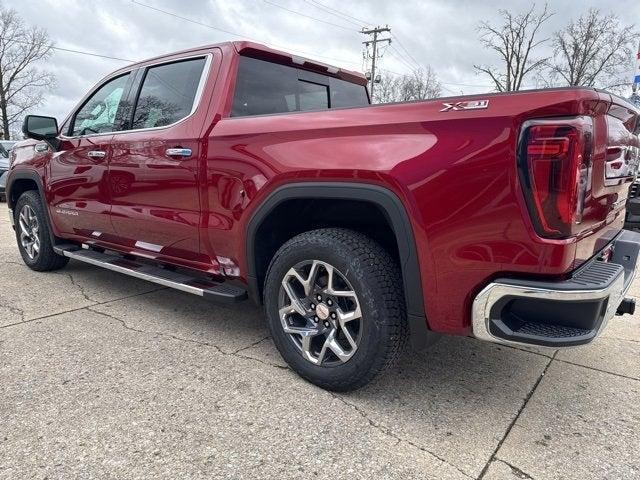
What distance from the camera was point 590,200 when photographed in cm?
199

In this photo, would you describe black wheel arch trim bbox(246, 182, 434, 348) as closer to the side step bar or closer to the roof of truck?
the side step bar

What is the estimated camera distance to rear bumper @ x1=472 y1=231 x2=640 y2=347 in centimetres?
185

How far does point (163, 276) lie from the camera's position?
3373mm

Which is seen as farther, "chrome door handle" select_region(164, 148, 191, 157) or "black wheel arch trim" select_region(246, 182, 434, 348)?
A: "chrome door handle" select_region(164, 148, 191, 157)

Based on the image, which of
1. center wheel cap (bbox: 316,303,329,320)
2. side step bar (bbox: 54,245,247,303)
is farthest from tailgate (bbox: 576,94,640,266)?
side step bar (bbox: 54,245,247,303)

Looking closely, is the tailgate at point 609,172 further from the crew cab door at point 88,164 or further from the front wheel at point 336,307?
the crew cab door at point 88,164

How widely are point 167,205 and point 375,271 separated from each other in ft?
5.27

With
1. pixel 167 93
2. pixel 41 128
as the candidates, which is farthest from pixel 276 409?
pixel 41 128

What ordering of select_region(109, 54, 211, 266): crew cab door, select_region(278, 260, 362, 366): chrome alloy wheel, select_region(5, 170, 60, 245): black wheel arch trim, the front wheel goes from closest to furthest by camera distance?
the front wheel < select_region(278, 260, 362, 366): chrome alloy wheel < select_region(109, 54, 211, 266): crew cab door < select_region(5, 170, 60, 245): black wheel arch trim

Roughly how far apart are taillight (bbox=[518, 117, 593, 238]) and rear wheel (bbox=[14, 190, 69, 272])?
14.4 feet

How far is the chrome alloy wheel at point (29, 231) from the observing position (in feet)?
15.9

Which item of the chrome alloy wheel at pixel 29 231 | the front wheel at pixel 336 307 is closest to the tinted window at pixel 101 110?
the chrome alloy wheel at pixel 29 231

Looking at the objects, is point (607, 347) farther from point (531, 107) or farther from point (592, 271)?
point (531, 107)

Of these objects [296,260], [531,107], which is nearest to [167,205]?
[296,260]
